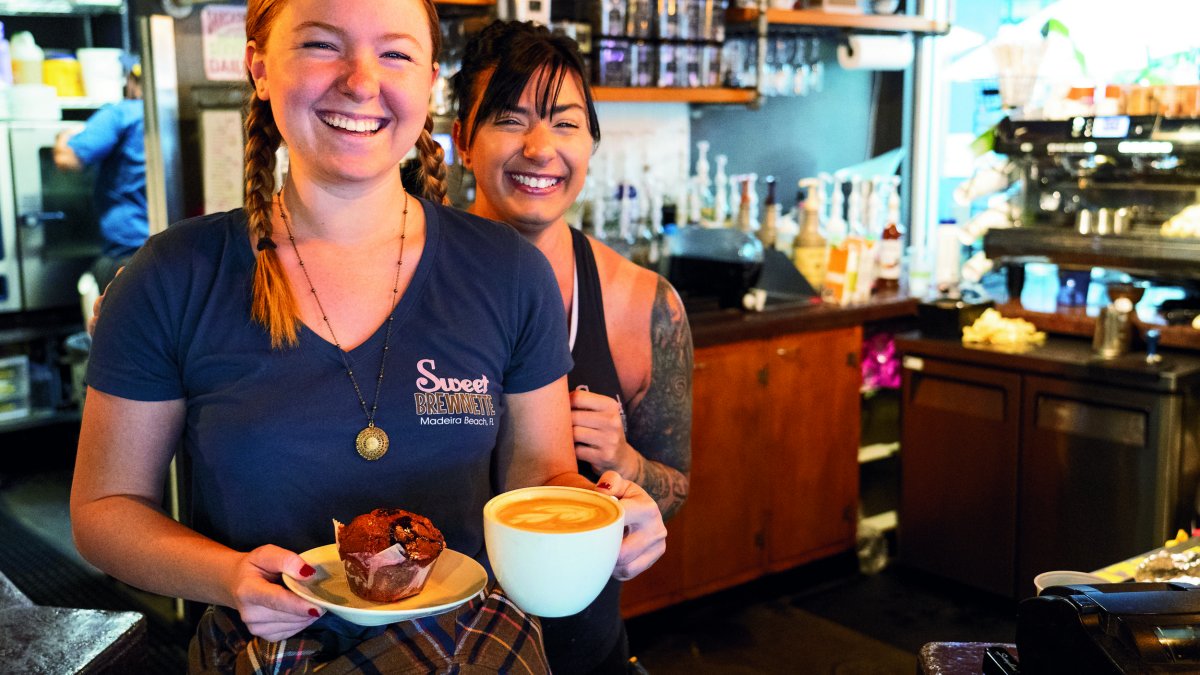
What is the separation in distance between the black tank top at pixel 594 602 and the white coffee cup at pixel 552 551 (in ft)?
1.68

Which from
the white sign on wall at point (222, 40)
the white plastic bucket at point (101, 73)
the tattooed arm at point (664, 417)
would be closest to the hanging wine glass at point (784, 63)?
the white sign on wall at point (222, 40)

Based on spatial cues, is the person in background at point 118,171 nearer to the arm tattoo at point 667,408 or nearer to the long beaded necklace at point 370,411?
the arm tattoo at point 667,408

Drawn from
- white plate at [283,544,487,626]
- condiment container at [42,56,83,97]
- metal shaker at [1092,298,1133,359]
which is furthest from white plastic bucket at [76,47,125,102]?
white plate at [283,544,487,626]

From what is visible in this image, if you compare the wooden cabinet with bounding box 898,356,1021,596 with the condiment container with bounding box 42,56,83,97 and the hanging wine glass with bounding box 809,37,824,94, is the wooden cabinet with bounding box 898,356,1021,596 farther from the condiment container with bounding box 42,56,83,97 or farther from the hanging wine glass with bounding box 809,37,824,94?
the condiment container with bounding box 42,56,83,97

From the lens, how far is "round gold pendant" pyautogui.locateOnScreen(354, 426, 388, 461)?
1.22m

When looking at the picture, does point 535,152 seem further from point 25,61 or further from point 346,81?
point 25,61

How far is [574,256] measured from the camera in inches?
69.7

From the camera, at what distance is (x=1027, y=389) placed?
3633mm

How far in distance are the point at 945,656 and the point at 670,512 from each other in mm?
554

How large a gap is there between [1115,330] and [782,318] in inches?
39.8

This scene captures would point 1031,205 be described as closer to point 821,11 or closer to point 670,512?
point 821,11

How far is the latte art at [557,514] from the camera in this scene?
1119 millimetres

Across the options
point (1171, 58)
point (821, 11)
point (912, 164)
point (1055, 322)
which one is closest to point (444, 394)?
point (1055, 322)

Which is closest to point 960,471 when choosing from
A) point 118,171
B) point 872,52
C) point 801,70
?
point 801,70
